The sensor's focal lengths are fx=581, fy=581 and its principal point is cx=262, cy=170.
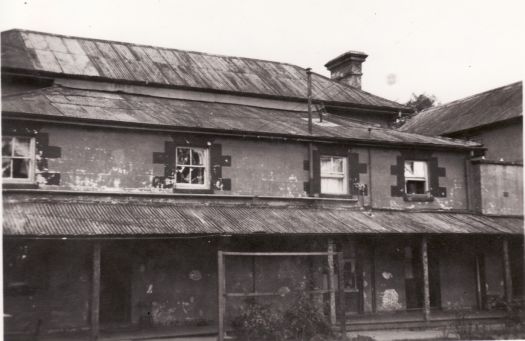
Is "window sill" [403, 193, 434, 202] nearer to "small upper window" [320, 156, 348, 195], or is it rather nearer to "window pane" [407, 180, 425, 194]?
"window pane" [407, 180, 425, 194]

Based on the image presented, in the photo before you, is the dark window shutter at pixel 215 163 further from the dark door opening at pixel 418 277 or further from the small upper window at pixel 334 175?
the dark door opening at pixel 418 277

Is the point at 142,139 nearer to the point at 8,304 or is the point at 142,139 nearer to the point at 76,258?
the point at 76,258

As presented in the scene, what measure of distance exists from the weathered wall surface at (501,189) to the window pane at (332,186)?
16.3 feet

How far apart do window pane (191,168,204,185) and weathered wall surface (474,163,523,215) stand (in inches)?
371

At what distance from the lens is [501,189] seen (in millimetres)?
19516

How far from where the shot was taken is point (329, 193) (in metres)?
17.6

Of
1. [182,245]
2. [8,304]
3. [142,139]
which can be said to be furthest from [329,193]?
[8,304]

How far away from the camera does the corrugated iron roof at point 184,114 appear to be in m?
15.0

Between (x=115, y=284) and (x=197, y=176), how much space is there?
3.60 meters

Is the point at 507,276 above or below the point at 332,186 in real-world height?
below

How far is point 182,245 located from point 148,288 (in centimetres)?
144

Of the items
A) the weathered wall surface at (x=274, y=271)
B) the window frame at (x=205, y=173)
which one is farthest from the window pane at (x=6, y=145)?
the weathered wall surface at (x=274, y=271)

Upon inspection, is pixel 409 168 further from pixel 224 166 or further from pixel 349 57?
pixel 349 57

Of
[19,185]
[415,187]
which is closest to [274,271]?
[415,187]
